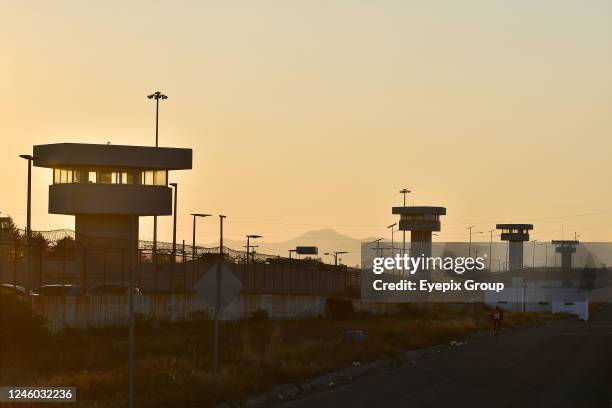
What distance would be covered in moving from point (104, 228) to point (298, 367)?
4811 cm

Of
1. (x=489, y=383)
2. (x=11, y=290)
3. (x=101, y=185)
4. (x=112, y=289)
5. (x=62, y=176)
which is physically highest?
(x=62, y=176)

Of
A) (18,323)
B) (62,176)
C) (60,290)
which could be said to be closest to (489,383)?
(18,323)

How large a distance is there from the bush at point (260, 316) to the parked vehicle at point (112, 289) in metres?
13.3

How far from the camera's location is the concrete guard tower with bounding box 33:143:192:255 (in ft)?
265

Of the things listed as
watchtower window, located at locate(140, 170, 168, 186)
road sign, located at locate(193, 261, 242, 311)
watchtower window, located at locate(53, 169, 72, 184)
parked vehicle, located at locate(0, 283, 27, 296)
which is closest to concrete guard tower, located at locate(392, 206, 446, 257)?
watchtower window, located at locate(140, 170, 168, 186)

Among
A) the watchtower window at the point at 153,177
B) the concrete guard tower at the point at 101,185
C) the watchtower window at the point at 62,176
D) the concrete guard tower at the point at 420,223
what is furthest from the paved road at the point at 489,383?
the concrete guard tower at the point at 420,223

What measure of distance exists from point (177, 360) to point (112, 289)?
22.7 metres

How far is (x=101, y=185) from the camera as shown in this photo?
81.5 metres

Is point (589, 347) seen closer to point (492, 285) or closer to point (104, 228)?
point (104, 228)

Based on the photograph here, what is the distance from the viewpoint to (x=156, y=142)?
3809 inches

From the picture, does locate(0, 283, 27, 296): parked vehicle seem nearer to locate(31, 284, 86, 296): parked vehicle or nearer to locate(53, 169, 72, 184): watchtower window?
locate(31, 284, 86, 296): parked vehicle

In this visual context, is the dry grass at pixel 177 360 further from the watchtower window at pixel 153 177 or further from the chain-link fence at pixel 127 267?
the watchtower window at pixel 153 177

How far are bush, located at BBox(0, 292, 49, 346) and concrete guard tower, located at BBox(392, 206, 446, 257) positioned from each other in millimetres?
125770

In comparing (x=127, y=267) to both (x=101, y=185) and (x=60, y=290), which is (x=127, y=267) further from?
(x=101, y=185)
